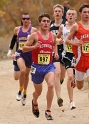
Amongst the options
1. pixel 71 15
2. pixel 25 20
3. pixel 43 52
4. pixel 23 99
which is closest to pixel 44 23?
pixel 43 52

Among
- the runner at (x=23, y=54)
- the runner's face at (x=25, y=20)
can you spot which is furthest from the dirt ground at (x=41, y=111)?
the runner's face at (x=25, y=20)

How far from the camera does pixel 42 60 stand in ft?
32.6

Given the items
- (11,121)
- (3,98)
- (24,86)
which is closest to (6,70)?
(3,98)

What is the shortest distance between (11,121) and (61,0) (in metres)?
24.6

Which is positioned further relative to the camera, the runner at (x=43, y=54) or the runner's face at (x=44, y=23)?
the runner's face at (x=44, y=23)

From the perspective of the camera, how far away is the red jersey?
991 centimetres

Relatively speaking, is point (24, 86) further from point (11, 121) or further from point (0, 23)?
point (0, 23)

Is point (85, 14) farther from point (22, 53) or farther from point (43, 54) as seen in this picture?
point (22, 53)

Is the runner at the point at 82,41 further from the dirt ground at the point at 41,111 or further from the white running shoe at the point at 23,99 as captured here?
the white running shoe at the point at 23,99

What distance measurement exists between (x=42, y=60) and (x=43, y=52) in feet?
0.51

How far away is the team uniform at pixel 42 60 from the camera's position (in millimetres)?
9922

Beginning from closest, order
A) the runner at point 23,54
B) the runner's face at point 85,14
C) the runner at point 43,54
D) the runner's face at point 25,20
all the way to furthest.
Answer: the runner at point 43,54 → the runner's face at point 85,14 → the runner at point 23,54 → the runner's face at point 25,20

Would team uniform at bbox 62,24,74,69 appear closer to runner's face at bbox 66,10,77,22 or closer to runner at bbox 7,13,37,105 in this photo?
runner's face at bbox 66,10,77,22

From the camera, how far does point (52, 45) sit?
10094 mm
